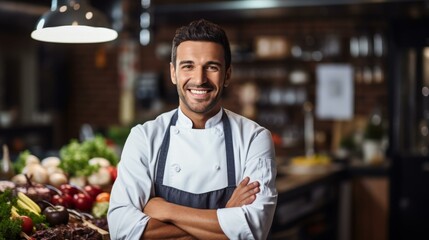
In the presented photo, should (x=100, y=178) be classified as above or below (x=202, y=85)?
below

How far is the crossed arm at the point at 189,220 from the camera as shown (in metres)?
2.33

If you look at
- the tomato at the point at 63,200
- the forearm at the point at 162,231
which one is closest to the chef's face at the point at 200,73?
the forearm at the point at 162,231

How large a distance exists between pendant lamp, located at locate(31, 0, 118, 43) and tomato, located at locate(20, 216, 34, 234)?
0.83 meters

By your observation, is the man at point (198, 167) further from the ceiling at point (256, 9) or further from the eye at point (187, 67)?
the ceiling at point (256, 9)

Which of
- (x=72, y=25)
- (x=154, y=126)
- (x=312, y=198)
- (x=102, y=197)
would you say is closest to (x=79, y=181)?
(x=102, y=197)

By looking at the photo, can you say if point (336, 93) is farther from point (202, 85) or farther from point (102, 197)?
point (202, 85)

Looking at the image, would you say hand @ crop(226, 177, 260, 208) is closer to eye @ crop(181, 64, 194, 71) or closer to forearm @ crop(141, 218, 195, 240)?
forearm @ crop(141, 218, 195, 240)

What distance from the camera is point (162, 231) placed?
2.35 m

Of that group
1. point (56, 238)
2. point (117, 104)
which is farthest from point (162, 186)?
point (117, 104)

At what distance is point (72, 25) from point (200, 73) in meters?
1.04

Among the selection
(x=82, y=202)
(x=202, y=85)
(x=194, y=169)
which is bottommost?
(x=82, y=202)

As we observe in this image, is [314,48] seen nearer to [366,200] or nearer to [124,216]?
[366,200]

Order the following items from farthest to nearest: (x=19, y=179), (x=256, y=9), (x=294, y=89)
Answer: (x=294, y=89) → (x=256, y=9) → (x=19, y=179)

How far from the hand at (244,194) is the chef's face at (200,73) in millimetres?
269
